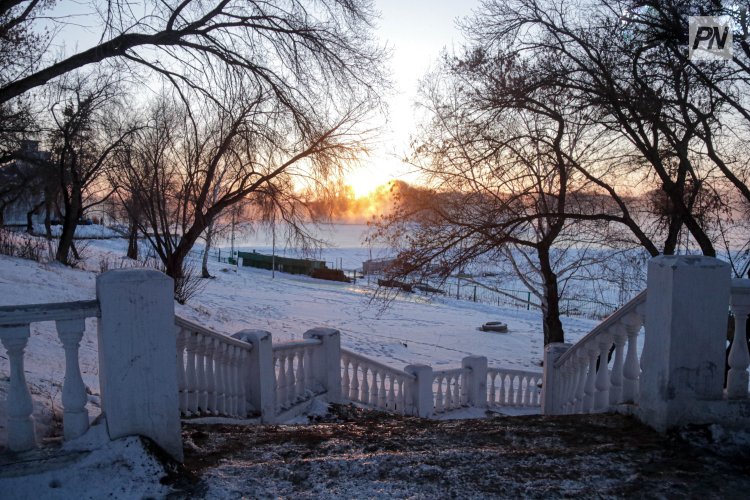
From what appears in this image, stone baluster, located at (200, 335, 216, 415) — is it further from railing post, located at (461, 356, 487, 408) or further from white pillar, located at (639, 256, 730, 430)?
railing post, located at (461, 356, 487, 408)

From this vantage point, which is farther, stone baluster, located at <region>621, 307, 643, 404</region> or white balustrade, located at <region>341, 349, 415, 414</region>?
white balustrade, located at <region>341, 349, 415, 414</region>

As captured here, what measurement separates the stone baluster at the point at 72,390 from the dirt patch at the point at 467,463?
66 centimetres

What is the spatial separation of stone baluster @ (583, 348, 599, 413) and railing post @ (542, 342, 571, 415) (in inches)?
43.8

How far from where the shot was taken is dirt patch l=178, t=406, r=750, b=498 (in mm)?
2896

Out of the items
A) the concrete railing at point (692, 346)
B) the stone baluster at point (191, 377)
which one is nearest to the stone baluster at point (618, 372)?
the concrete railing at point (692, 346)

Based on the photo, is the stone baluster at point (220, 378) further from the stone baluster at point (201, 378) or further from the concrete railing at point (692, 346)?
the concrete railing at point (692, 346)

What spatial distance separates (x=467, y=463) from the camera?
10.7 feet

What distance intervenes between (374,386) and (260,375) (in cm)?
266

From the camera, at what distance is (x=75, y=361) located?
3098 millimetres

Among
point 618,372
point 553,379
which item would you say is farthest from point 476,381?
point 618,372

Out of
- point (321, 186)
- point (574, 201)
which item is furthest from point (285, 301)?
point (574, 201)

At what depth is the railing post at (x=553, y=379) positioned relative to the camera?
650cm

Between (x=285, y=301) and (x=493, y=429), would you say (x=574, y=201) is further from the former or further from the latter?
(x=285, y=301)

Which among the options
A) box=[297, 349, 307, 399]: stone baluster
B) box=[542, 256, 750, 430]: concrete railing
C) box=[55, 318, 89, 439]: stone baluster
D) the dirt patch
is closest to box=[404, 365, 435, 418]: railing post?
box=[297, 349, 307, 399]: stone baluster
